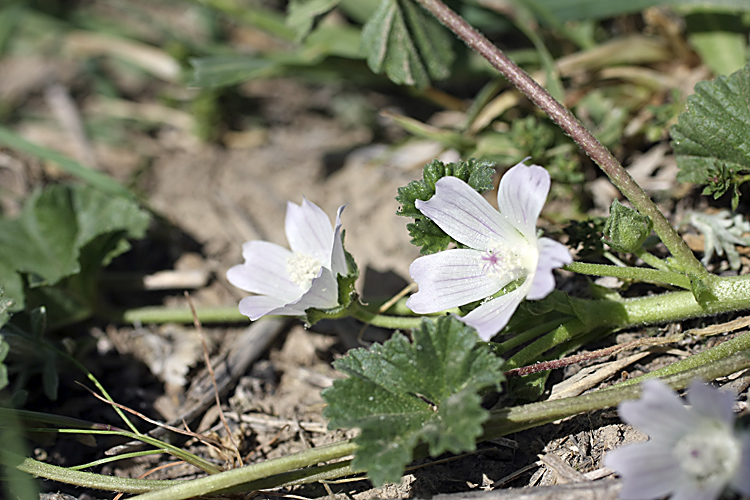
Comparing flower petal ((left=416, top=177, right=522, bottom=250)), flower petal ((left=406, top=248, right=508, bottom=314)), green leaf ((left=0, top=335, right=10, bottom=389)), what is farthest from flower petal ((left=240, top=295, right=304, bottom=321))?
green leaf ((left=0, top=335, right=10, bottom=389))

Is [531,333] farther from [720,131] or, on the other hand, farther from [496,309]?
[720,131]

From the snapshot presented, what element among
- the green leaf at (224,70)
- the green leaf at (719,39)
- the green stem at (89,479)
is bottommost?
the green stem at (89,479)

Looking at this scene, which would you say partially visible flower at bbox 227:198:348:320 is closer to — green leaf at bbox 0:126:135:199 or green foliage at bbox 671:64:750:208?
green leaf at bbox 0:126:135:199

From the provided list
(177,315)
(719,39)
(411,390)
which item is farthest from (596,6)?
(177,315)

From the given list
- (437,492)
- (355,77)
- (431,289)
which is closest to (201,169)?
(355,77)

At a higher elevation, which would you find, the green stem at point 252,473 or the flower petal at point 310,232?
the flower petal at point 310,232

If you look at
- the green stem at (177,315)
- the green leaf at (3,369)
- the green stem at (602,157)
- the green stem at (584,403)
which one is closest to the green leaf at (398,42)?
the green stem at (602,157)

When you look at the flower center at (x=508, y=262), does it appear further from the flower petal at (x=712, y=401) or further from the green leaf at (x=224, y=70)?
the green leaf at (x=224, y=70)
